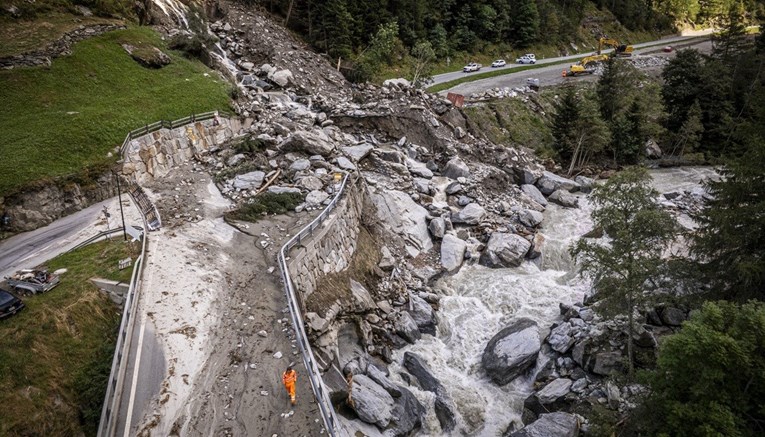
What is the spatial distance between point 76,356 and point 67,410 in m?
2.17

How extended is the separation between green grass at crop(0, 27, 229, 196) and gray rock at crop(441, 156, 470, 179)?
68.8 ft

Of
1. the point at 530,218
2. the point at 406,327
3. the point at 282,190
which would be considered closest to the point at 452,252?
the point at 406,327

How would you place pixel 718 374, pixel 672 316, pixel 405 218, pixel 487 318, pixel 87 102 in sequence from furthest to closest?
1. pixel 405 218
2. pixel 87 102
3. pixel 487 318
4. pixel 672 316
5. pixel 718 374

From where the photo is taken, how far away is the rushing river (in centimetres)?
1959

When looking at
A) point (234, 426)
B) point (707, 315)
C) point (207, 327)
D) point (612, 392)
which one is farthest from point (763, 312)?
point (207, 327)

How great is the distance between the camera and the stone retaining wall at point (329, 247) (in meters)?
20.4

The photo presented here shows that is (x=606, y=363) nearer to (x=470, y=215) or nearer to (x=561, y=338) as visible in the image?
(x=561, y=338)

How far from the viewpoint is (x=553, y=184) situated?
39.8 metres

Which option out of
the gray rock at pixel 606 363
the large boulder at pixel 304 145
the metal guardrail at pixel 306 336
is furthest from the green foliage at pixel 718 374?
the large boulder at pixel 304 145

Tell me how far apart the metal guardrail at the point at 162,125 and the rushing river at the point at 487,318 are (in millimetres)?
22693

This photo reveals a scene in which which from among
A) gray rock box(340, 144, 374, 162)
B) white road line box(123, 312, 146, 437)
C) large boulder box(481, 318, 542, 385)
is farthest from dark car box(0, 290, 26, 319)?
gray rock box(340, 144, 374, 162)

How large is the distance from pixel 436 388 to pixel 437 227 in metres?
13.6

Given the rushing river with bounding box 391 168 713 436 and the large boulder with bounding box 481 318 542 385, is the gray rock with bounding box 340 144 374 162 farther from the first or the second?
the large boulder with bounding box 481 318 542 385

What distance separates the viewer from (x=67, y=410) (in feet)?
45.1
